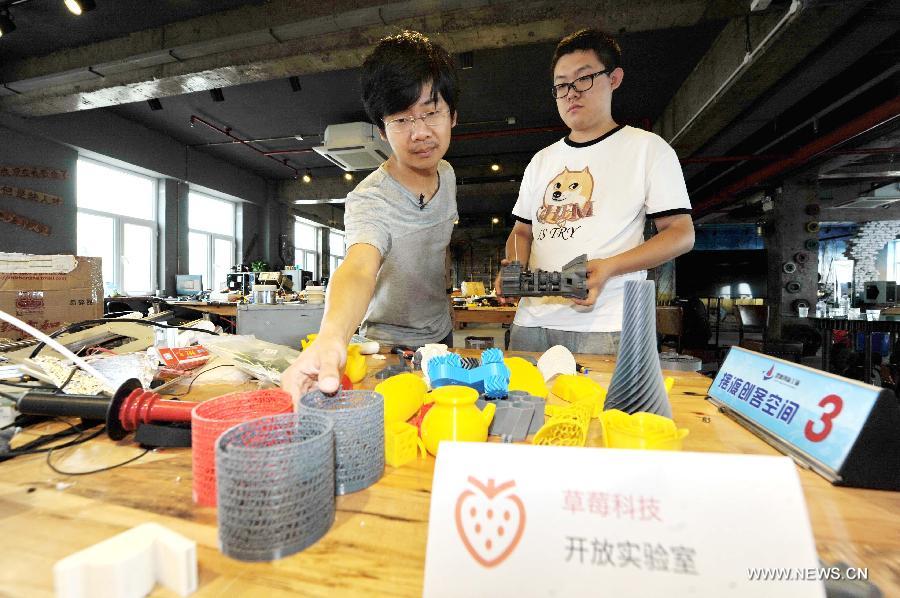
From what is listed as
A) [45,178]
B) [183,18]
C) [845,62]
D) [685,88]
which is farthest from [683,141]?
[45,178]

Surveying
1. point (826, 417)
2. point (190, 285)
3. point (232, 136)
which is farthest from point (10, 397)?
point (232, 136)

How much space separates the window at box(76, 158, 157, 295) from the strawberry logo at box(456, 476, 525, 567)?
7022 mm

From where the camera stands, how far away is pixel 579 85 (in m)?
1.35

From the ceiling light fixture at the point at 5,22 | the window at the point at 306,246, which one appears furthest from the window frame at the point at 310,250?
the ceiling light fixture at the point at 5,22

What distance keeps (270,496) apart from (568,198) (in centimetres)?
139

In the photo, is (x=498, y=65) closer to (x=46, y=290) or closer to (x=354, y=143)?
(x=354, y=143)

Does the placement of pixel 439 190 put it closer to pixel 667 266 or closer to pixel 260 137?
pixel 260 137

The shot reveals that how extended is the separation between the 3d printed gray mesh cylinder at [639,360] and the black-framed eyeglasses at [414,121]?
0.84 meters

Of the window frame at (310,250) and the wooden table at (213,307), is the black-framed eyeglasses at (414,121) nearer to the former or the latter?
the wooden table at (213,307)

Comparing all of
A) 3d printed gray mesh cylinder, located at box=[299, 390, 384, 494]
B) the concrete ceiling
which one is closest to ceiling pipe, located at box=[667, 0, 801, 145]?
the concrete ceiling

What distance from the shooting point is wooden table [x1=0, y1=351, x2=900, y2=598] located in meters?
0.35

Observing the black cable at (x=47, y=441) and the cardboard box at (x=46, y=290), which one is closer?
the black cable at (x=47, y=441)

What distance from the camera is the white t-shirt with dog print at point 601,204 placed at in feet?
4.44

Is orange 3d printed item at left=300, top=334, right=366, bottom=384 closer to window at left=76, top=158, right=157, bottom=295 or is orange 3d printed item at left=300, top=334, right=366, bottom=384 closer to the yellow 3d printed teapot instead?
the yellow 3d printed teapot
